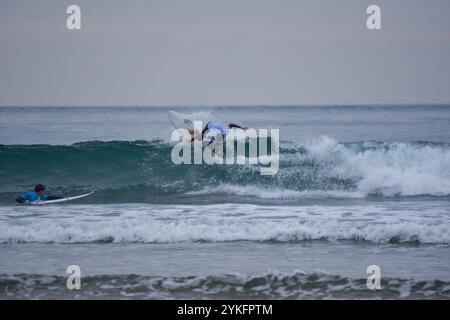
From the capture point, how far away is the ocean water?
783cm

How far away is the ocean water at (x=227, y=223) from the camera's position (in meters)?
7.83

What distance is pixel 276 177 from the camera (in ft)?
51.4

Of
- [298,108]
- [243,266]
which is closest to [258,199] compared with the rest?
[243,266]

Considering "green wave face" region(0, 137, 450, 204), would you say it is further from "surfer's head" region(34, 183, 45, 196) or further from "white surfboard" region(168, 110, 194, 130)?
"surfer's head" region(34, 183, 45, 196)

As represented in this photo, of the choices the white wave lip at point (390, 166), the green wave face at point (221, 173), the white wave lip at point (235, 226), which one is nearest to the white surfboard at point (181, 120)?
the green wave face at point (221, 173)

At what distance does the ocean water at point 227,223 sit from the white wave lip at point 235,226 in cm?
2

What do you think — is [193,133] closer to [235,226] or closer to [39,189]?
[39,189]

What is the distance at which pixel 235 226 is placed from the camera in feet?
34.8

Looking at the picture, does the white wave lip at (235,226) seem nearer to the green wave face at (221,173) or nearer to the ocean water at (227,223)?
the ocean water at (227,223)

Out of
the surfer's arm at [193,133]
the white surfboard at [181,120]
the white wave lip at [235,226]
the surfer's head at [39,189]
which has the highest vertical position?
the white surfboard at [181,120]

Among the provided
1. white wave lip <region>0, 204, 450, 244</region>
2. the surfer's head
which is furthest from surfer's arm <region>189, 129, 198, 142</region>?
the surfer's head
